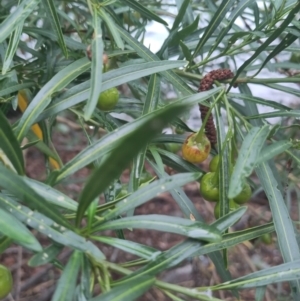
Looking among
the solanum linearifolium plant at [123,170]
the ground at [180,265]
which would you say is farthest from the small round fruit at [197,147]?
the ground at [180,265]

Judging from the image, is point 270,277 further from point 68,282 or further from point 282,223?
point 68,282

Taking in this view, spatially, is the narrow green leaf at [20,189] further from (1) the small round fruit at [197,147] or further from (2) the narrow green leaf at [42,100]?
(1) the small round fruit at [197,147]

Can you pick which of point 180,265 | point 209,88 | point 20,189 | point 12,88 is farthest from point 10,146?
point 180,265

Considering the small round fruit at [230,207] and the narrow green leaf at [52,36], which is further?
the narrow green leaf at [52,36]

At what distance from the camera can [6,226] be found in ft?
1.37

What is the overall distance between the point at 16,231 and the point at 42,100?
210mm

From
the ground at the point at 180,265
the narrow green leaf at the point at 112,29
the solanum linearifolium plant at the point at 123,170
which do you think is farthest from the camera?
the ground at the point at 180,265

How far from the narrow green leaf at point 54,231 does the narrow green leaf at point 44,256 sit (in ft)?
0.04

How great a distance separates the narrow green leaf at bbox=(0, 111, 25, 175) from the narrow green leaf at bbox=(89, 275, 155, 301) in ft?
0.50

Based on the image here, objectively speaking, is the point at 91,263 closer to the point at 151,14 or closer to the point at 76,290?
the point at 76,290

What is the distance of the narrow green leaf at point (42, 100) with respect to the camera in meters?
0.56

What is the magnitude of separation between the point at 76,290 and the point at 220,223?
6.8 inches

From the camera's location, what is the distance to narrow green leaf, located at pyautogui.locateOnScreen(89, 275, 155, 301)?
418mm

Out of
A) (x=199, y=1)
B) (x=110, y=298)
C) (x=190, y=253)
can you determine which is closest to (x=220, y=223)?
(x=190, y=253)
